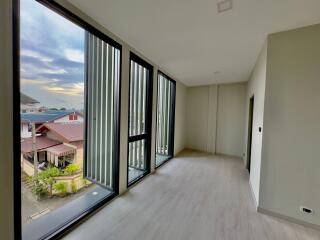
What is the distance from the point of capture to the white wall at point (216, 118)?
536cm

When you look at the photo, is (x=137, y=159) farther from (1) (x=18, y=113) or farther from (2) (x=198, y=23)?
(2) (x=198, y=23)

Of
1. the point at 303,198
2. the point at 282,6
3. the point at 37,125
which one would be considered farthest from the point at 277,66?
the point at 37,125

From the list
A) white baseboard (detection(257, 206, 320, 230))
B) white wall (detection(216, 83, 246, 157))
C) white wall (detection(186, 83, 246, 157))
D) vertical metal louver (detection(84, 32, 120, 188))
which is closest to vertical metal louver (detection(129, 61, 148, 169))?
vertical metal louver (detection(84, 32, 120, 188))

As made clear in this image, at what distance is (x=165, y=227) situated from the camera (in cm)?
193

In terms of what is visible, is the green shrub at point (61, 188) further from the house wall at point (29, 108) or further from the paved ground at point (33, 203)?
the house wall at point (29, 108)

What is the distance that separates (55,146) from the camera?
1.96m

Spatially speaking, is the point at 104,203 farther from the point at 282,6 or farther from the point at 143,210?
the point at 282,6

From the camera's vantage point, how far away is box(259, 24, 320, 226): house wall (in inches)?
77.7

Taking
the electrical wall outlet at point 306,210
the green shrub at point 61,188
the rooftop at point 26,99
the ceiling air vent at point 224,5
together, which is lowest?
the electrical wall outlet at point 306,210

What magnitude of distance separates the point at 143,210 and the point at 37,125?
1.83m

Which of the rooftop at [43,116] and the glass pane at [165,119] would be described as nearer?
the rooftop at [43,116]

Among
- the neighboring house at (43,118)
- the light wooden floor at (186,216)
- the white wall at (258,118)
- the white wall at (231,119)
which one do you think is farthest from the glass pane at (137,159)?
the white wall at (231,119)

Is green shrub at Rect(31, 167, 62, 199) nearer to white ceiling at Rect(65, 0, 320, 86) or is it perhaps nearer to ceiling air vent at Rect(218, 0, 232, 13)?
white ceiling at Rect(65, 0, 320, 86)

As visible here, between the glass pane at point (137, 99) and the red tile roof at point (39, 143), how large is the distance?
142 centimetres
